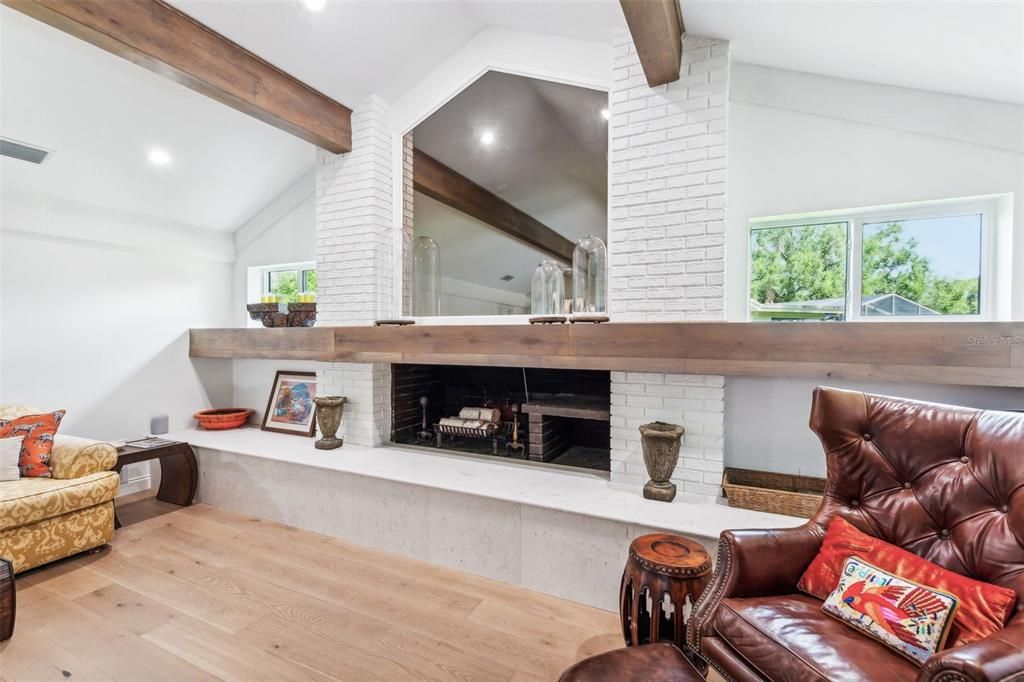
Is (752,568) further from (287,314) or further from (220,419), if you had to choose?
(220,419)

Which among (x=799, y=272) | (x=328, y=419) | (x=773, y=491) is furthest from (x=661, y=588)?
(x=328, y=419)

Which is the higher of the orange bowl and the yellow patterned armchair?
the orange bowl

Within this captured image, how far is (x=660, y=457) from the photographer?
2357 millimetres

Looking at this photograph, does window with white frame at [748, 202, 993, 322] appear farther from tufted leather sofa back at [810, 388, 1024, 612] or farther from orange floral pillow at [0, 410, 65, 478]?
orange floral pillow at [0, 410, 65, 478]

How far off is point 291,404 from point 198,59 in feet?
8.45

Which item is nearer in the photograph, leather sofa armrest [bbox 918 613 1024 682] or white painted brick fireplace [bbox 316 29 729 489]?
leather sofa armrest [bbox 918 613 1024 682]

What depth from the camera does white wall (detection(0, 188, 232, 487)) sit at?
3104mm

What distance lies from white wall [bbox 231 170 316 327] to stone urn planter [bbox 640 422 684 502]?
10.7ft

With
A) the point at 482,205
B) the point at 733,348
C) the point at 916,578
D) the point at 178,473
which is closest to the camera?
the point at 916,578

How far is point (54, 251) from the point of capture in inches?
128

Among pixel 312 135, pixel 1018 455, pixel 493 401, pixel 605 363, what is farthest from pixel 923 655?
pixel 312 135

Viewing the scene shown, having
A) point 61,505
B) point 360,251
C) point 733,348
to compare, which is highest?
point 360,251

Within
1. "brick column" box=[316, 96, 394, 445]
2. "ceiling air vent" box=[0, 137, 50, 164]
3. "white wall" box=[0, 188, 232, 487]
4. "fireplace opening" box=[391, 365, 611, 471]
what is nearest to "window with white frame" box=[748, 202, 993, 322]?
"fireplace opening" box=[391, 365, 611, 471]

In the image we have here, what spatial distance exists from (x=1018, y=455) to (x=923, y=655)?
65 cm
